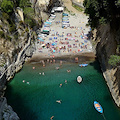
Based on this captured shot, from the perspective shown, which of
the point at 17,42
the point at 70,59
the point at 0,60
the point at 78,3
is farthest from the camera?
the point at 78,3

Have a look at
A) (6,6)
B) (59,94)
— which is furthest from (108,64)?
(6,6)

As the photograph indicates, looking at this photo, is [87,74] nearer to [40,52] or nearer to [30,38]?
[40,52]

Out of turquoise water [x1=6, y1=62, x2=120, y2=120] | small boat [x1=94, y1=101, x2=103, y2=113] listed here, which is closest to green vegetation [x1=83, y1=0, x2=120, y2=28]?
turquoise water [x1=6, y1=62, x2=120, y2=120]

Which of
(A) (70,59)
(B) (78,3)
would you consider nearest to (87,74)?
(A) (70,59)

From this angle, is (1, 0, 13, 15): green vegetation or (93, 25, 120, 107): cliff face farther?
(1, 0, 13, 15): green vegetation

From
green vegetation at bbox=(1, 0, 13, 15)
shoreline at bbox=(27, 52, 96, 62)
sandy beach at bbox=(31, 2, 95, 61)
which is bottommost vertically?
shoreline at bbox=(27, 52, 96, 62)

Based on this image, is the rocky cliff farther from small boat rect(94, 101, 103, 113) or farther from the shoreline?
small boat rect(94, 101, 103, 113)

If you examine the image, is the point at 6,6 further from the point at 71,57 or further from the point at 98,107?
the point at 98,107

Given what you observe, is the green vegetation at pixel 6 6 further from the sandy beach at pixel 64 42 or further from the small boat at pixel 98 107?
the small boat at pixel 98 107
